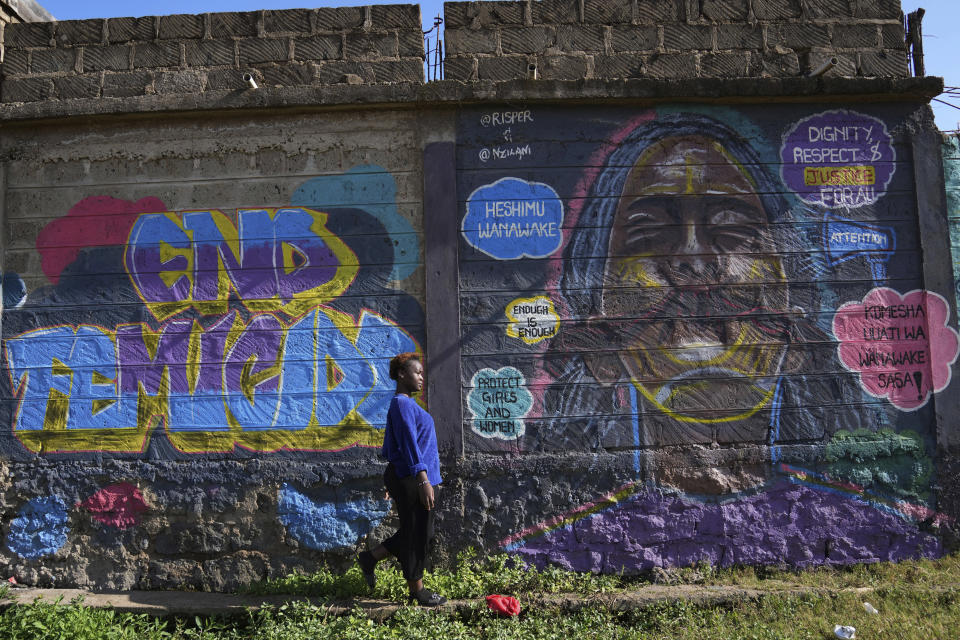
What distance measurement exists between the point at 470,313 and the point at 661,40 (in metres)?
2.49

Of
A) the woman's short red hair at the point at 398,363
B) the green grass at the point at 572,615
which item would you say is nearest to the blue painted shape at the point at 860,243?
the green grass at the point at 572,615

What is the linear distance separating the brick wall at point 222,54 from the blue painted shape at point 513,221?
1.06 metres

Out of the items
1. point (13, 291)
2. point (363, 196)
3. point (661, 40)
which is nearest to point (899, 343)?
point (661, 40)

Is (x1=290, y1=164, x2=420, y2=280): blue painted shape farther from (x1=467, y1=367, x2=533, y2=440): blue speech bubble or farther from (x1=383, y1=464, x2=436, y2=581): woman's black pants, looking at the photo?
(x1=383, y1=464, x2=436, y2=581): woman's black pants

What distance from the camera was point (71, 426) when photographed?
16.4ft

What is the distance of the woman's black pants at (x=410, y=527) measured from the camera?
4.25m

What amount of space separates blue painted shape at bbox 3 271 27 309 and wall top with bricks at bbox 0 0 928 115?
4.26 ft

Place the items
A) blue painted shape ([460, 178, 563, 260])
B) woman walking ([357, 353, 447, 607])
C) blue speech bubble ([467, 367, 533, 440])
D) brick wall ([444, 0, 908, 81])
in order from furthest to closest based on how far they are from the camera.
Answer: brick wall ([444, 0, 908, 81]) → blue painted shape ([460, 178, 563, 260]) → blue speech bubble ([467, 367, 533, 440]) → woman walking ([357, 353, 447, 607])

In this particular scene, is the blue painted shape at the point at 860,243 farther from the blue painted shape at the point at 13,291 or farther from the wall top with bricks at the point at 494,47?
the blue painted shape at the point at 13,291

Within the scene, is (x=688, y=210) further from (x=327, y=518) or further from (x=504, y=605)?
(x=327, y=518)

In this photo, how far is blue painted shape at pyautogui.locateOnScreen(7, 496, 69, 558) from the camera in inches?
192

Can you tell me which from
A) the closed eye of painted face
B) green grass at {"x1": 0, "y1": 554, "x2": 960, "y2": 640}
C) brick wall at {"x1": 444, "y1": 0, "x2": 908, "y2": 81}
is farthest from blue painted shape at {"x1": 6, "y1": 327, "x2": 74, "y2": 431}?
the closed eye of painted face

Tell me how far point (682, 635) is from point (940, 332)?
292 centimetres

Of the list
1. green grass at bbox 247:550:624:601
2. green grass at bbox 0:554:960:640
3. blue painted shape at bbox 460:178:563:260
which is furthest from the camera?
blue painted shape at bbox 460:178:563:260
